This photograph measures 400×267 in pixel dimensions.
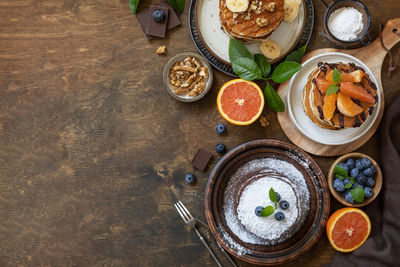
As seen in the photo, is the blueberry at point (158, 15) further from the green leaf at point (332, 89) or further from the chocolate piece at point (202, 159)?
the green leaf at point (332, 89)

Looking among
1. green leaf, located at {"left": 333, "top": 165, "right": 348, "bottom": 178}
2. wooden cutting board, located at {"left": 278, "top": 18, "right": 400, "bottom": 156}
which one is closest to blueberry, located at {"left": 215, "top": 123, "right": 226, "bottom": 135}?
wooden cutting board, located at {"left": 278, "top": 18, "right": 400, "bottom": 156}

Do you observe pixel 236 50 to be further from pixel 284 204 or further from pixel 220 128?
pixel 284 204

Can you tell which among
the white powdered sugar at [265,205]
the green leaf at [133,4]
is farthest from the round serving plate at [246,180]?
the green leaf at [133,4]

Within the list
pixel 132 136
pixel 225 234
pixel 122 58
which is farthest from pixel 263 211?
pixel 122 58

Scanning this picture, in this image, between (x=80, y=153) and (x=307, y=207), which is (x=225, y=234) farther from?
(x=80, y=153)

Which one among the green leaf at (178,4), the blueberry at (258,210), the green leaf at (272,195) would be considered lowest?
the blueberry at (258,210)

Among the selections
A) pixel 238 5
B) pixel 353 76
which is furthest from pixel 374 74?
pixel 238 5
